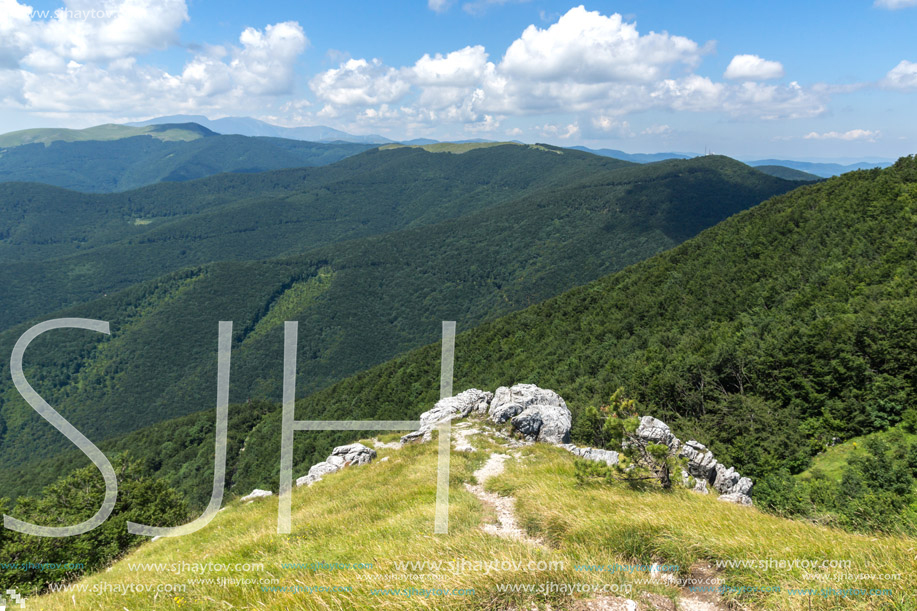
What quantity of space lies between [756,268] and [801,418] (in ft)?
126

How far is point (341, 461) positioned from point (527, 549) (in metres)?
19.4

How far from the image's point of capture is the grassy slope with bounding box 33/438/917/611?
5.21m

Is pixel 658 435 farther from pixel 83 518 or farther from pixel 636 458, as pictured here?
pixel 83 518

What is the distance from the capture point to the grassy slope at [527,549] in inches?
205

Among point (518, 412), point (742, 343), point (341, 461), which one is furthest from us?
point (742, 343)

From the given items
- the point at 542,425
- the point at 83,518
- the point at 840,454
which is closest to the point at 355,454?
the point at 542,425

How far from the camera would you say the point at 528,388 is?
91.1 ft

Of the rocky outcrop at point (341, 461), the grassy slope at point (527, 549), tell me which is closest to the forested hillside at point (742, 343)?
the grassy slope at point (527, 549)

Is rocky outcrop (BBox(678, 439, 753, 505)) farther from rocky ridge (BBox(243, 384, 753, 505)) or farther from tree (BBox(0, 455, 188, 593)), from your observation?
tree (BBox(0, 455, 188, 593))

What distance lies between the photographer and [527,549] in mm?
6480

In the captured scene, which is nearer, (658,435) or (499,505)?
(499,505)

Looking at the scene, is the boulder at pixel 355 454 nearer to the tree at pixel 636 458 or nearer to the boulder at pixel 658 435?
the boulder at pixel 658 435

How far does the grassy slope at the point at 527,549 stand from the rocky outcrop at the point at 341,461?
1006cm

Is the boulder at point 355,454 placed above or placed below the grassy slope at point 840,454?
below
